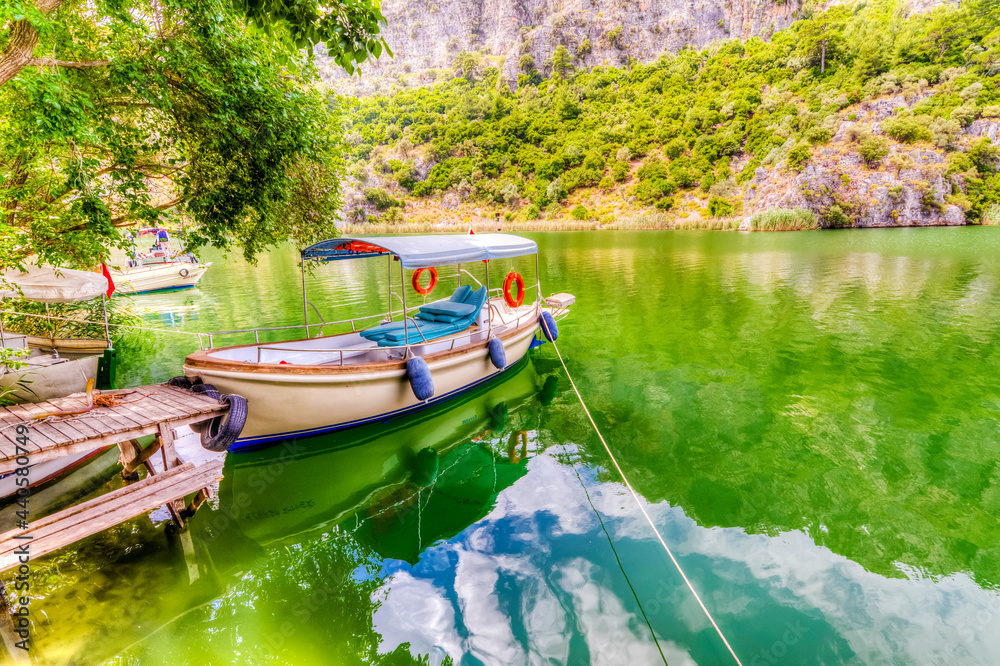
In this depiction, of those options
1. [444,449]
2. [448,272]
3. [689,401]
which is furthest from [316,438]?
[448,272]

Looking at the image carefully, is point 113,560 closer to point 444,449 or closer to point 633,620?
point 444,449

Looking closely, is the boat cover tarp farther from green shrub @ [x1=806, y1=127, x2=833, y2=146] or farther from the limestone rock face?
green shrub @ [x1=806, y1=127, x2=833, y2=146]

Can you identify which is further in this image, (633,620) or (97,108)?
(97,108)

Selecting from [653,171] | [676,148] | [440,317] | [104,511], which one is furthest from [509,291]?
[676,148]

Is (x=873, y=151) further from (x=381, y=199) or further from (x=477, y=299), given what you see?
(x=381, y=199)

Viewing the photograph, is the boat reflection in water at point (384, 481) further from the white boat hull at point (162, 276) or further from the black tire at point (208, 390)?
the white boat hull at point (162, 276)

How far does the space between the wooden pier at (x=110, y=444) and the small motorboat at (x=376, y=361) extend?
71cm

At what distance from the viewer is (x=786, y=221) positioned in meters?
45.7

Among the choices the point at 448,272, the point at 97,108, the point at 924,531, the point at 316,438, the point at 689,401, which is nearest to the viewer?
the point at 924,531

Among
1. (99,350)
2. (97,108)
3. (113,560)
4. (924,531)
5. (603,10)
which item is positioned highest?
(603,10)

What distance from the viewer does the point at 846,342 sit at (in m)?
11.8

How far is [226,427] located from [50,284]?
15.7 ft

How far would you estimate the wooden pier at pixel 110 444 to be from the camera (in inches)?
155

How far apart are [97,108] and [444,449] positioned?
6.87m
